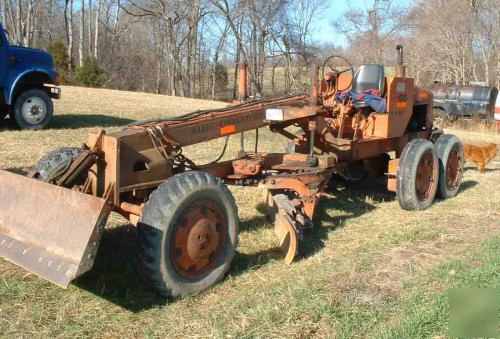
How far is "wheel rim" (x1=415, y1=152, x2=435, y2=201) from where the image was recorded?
6.72 metres

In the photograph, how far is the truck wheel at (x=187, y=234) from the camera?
3807 mm

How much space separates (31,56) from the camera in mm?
10867

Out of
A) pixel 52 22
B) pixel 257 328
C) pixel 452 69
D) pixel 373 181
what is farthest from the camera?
pixel 52 22

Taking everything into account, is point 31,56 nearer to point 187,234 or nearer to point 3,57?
point 3,57

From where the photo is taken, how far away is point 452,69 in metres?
27.8

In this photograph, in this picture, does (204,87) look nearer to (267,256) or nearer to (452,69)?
(452,69)

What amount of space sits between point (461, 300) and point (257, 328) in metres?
1.42

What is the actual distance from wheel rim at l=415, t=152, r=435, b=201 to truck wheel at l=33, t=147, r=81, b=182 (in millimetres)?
4071

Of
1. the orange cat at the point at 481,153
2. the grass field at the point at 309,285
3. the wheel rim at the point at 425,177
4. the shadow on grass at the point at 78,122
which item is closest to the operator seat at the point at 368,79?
the wheel rim at the point at 425,177

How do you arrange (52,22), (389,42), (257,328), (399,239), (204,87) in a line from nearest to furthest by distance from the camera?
(257,328) < (399,239) < (389,42) < (204,87) < (52,22)

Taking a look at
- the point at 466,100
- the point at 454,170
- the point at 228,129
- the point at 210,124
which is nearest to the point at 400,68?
the point at 454,170

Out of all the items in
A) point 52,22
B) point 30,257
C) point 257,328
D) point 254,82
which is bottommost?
point 257,328

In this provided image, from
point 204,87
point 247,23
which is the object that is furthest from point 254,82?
point 204,87

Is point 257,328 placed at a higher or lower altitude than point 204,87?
→ lower
